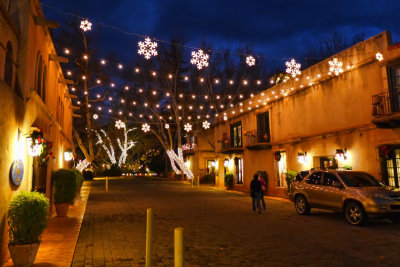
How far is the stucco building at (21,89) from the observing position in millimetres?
6093

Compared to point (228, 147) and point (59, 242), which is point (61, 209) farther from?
point (228, 147)

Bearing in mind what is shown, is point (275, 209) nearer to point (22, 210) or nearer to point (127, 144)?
point (22, 210)

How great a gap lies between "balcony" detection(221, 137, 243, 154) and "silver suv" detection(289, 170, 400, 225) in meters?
12.6

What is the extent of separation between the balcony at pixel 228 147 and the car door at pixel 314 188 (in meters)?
13.2

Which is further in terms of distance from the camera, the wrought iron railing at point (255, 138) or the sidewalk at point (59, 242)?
the wrought iron railing at point (255, 138)

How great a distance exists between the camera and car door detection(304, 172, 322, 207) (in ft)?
38.2

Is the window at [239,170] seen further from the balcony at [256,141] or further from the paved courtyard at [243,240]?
the paved courtyard at [243,240]

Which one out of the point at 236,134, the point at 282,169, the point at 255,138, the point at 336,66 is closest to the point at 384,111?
the point at 336,66

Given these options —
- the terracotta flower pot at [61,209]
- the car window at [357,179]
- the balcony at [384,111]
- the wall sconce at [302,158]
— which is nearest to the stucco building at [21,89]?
the terracotta flower pot at [61,209]

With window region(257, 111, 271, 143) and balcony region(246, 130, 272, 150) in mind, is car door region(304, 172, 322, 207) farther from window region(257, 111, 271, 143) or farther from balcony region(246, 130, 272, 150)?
window region(257, 111, 271, 143)

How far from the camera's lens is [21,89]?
23.8 ft

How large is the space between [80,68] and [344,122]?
21190mm

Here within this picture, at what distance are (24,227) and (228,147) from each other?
2259 centimetres

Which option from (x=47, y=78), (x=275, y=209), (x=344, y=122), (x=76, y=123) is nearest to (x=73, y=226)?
(x=47, y=78)
